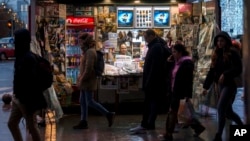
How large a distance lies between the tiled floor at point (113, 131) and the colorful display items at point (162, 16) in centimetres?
222

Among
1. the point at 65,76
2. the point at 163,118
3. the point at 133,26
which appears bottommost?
the point at 163,118

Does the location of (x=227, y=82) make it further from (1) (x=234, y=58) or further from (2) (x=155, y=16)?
(2) (x=155, y=16)

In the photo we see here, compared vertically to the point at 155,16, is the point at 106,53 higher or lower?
lower

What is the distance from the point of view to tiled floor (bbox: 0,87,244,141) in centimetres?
1019

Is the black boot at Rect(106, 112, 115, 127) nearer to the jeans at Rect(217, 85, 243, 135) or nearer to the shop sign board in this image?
the jeans at Rect(217, 85, 243, 135)

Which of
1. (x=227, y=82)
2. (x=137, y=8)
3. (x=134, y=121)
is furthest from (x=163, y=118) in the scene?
(x=227, y=82)

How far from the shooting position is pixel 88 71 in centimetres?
1110

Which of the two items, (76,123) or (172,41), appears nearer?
(76,123)

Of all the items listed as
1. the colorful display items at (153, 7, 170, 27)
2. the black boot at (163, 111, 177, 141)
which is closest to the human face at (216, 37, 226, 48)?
the black boot at (163, 111, 177, 141)

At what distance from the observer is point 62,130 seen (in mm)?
11109

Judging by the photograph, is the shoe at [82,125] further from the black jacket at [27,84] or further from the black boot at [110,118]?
the black jacket at [27,84]

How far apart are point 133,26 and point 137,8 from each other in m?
0.44

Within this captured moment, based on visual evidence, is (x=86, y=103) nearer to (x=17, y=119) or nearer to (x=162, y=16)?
(x=17, y=119)

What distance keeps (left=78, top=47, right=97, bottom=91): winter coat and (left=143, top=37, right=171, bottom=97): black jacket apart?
1115 mm
